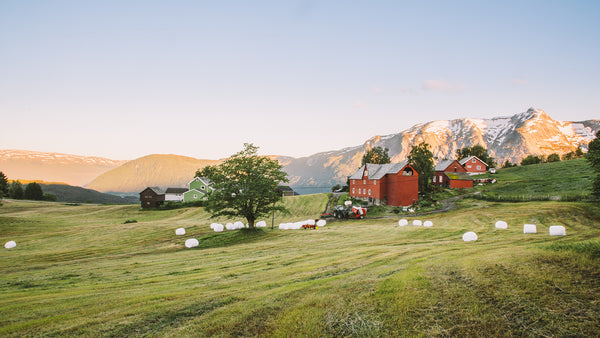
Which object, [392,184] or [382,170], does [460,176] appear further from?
[392,184]

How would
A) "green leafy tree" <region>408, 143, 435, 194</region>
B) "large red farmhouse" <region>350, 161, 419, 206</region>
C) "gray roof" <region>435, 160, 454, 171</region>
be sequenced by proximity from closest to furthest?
"large red farmhouse" <region>350, 161, 419, 206</region>, "green leafy tree" <region>408, 143, 435, 194</region>, "gray roof" <region>435, 160, 454, 171</region>

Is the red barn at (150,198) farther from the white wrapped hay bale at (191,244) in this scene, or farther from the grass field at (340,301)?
the grass field at (340,301)

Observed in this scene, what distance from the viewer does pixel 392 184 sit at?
215 feet

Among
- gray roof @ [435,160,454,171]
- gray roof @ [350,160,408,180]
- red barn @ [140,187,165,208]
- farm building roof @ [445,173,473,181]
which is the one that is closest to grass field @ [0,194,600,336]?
gray roof @ [350,160,408,180]

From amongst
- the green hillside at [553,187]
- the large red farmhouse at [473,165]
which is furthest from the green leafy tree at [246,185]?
the large red farmhouse at [473,165]

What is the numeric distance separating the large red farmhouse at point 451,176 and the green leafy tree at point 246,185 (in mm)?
63615

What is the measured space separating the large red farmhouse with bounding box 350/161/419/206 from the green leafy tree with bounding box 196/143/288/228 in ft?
108

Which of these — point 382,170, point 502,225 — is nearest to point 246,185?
point 502,225

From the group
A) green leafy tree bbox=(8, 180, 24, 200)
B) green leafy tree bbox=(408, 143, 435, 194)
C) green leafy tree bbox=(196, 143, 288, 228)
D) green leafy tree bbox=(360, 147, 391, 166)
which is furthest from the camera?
green leafy tree bbox=(8, 180, 24, 200)

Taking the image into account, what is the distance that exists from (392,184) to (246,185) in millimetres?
38533

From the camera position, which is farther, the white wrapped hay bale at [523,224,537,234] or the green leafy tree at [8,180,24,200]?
the green leafy tree at [8,180,24,200]

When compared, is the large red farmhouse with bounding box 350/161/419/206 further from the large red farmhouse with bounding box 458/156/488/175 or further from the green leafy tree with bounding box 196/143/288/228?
the large red farmhouse with bounding box 458/156/488/175

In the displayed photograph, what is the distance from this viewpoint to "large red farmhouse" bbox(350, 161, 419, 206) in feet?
212

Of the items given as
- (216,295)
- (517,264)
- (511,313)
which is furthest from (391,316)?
(216,295)
